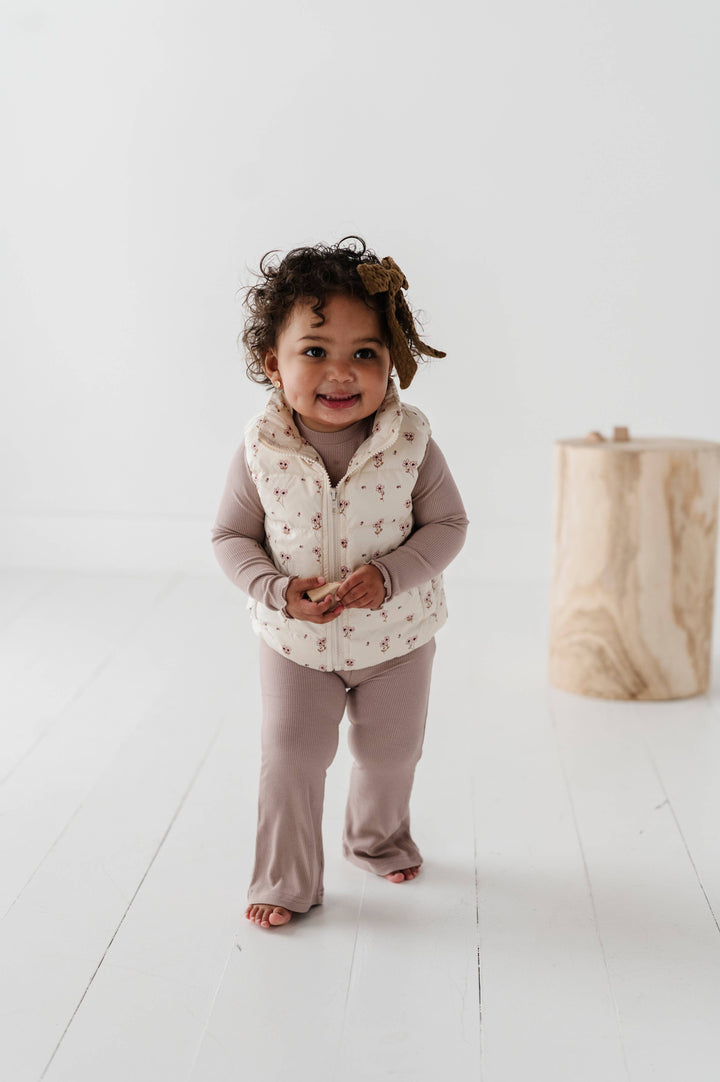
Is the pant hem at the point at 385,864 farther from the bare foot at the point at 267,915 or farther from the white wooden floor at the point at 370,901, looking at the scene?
the bare foot at the point at 267,915

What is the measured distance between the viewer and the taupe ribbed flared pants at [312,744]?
1514 mm

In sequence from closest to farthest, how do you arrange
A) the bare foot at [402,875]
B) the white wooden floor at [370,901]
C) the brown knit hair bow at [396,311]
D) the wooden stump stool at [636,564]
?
1. the white wooden floor at [370,901]
2. the brown knit hair bow at [396,311]
3. the bare foot at [402,875]
4. the wooden stump stool at [636,564]

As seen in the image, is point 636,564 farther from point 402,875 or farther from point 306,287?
point 306,287

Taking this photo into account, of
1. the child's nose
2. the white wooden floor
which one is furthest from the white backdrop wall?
the child's nose

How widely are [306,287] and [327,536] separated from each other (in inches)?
12.4

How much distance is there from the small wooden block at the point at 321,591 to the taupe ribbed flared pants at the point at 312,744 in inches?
5.2

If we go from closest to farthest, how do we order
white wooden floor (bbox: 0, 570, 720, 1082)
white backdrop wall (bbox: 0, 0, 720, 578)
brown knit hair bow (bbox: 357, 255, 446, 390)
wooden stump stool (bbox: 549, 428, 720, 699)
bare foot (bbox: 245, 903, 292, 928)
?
white wooden floor (bbox: 0, 570, 720, 1082)
brown knit hair bow (bbox: 357, 255, 446, 390)
bare foot (bbox: 245, 903, 292, 928)
wooden stump stool (bbox: 549, 428, 720, 699)
white backdrop wall (bbox: 0, 0, 720, 578)

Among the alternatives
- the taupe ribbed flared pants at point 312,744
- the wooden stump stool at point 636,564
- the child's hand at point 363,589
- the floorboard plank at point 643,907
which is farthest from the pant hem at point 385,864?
the wooden stump stool at point 636,564

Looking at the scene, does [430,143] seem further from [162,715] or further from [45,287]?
[162,715]

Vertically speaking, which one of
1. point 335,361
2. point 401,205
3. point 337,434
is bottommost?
point 337,434

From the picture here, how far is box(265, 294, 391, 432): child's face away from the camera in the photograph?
1423 mm

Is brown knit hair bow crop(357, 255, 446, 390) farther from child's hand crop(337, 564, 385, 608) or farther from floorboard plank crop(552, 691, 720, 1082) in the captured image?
floorboard plank crop(552, 691, 720, 1082)

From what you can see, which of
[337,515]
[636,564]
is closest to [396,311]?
[337,515]

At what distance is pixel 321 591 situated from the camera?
4.71ft
